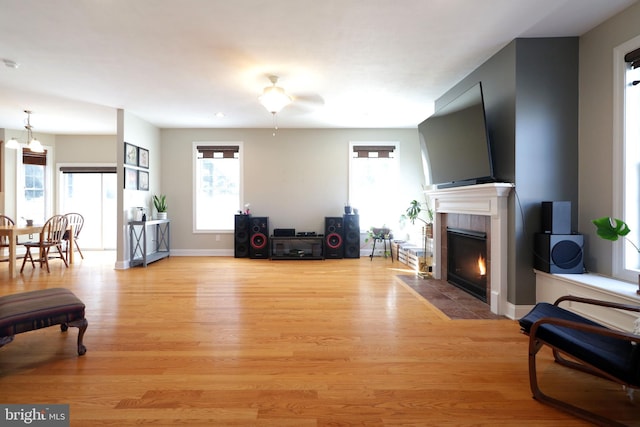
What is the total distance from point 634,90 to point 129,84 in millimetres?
5260

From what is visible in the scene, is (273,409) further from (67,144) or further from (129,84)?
(67,144)

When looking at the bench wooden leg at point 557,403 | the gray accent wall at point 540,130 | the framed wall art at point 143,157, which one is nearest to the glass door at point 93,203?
the framed wall art at point 143,157

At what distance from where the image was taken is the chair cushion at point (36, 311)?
189 cm

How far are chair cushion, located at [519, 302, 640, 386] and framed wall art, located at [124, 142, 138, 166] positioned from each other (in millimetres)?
5694

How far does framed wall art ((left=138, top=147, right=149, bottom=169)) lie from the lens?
17.7 feet

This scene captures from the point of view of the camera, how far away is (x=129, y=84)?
386cm

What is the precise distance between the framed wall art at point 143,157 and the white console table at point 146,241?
1056mm

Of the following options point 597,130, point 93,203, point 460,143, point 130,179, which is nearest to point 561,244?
point 597,130

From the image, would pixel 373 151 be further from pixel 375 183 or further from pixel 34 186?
pixel 34 186

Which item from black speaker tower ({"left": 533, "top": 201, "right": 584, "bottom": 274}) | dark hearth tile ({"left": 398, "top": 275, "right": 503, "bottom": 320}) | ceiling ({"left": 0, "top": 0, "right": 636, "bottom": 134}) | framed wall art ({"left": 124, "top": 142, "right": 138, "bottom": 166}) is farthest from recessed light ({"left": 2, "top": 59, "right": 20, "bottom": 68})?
black speaker tower ({"left": 533, "top": 201, "right": 584, "bottom": 274})

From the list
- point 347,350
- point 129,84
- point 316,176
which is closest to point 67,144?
point 129,84

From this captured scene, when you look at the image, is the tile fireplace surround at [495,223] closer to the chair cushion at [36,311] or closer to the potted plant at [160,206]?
the chair cushion at [36,311]

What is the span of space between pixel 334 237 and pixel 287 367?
13.1 feet

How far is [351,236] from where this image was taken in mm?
5883
